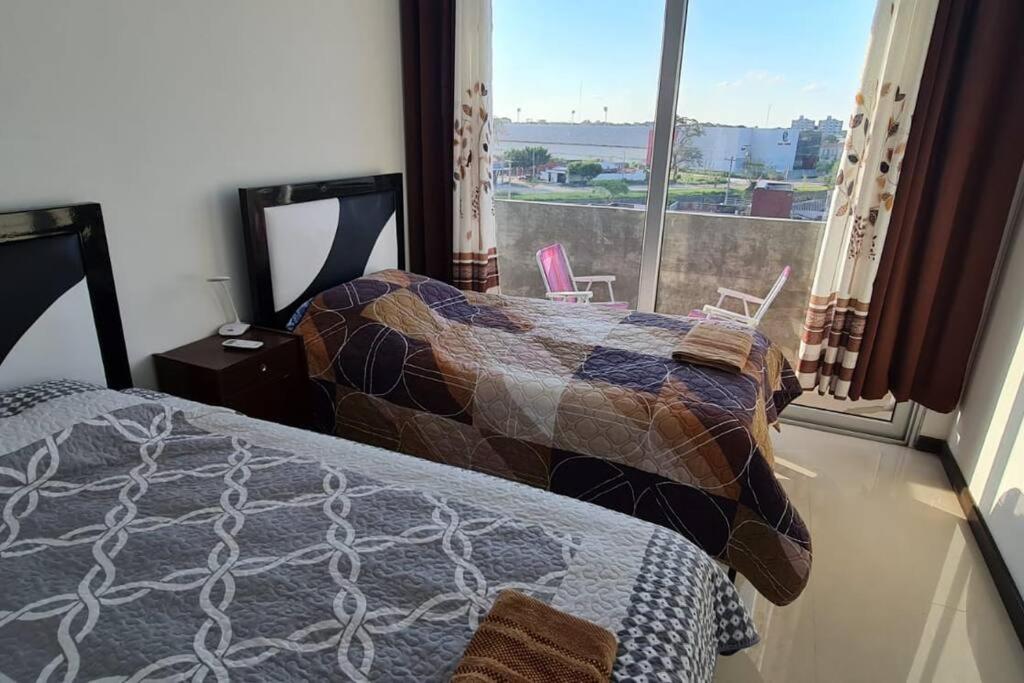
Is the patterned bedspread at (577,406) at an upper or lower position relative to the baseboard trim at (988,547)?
upper

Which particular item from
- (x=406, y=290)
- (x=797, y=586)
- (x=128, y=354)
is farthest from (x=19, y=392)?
(x=797, y=586)

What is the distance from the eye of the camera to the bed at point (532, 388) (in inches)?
71.8

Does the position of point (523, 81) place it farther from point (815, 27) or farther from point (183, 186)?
point (183, 186)

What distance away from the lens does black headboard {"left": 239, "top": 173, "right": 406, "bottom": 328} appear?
235 centimetres

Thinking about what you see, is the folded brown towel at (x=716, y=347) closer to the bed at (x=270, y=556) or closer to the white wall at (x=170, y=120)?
the bed at (x=270, y=556)

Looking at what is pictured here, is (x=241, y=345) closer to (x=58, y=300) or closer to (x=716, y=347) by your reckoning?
(x=58, y=300)

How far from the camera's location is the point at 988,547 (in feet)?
7.13

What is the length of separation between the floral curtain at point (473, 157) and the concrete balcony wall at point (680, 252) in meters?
0.27

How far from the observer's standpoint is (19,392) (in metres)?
1.56

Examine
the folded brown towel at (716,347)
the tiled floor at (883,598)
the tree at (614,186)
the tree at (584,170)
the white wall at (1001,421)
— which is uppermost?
the tree at (584,170)

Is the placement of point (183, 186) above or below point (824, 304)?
above

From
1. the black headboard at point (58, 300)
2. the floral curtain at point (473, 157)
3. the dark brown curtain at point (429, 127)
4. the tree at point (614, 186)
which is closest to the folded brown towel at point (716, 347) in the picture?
the tree at point (614, 186)

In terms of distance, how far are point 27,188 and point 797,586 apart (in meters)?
2.38

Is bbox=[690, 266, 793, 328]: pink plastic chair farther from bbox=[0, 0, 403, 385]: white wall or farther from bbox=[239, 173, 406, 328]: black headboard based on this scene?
bbox=[0, 0, 403, 385]: white wall
